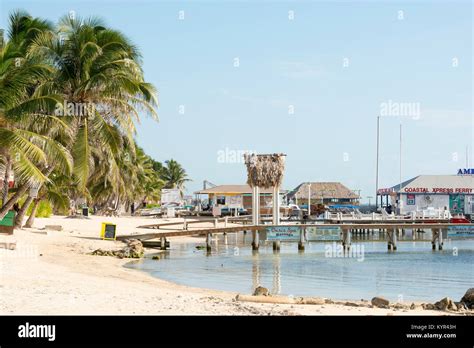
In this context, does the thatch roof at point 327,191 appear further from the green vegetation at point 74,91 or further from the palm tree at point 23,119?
the palm tree at point 23,119

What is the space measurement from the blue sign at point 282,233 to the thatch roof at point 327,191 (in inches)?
1749

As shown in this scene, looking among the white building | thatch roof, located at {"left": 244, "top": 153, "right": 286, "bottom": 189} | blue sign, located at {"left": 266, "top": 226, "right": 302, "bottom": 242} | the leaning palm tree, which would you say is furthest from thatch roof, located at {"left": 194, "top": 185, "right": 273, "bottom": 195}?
the leaning palm tree

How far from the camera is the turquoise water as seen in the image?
2083 cm

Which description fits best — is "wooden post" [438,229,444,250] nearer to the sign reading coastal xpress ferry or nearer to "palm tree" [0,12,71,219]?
the sign reading coastal xpress ferry

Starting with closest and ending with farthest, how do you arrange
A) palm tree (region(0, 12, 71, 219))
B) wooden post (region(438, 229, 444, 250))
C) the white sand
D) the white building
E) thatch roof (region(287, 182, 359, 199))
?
the white sand < palm tree (region(0, 12, 71, 219)) < wooden post (region(438, 229, 444, 250)) < the white building < thatch roof (region(287, 182, 359, 199))

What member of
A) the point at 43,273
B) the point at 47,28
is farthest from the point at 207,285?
the point at 47,28

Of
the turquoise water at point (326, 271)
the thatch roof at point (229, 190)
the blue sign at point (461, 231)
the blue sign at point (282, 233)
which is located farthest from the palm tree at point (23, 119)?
the thatch roof at point (229, 190)

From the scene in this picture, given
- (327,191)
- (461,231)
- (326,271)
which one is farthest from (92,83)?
(327,191)

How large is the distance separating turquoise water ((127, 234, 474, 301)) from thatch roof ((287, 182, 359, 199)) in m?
40.4

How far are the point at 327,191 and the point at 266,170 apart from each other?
4425 cm

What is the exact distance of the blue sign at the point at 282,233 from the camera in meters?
34.6

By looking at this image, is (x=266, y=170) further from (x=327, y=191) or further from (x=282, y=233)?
(x=327, y=191)
